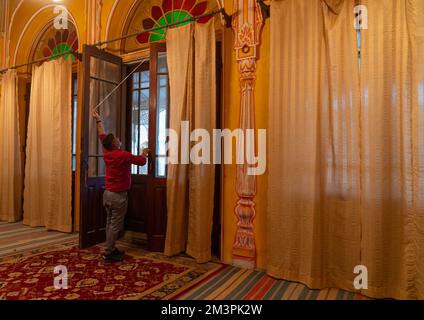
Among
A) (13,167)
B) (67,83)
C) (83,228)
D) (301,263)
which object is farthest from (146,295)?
(13,167)

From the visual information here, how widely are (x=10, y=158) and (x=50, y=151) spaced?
1.09 meters

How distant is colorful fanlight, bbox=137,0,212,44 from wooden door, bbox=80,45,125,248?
58 centimetres

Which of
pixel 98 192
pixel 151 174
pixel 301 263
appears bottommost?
pixel 301 263

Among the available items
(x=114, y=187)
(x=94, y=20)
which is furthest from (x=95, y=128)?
(x=94, y=20)

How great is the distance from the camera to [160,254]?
3279 millimetres

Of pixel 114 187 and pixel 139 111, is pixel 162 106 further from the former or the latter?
pixel 114 187

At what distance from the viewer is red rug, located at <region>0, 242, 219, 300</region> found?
7.55ft

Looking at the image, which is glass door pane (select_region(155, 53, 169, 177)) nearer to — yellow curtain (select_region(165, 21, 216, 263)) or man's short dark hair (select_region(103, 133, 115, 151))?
yellow curtain (select_region(165, 21, 216, 263))

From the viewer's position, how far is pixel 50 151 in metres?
4.43

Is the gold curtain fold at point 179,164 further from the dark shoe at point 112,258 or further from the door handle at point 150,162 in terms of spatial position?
the dark shoe at point 112,258

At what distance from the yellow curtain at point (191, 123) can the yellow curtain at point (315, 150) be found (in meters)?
0.70

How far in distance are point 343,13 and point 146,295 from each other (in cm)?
278
